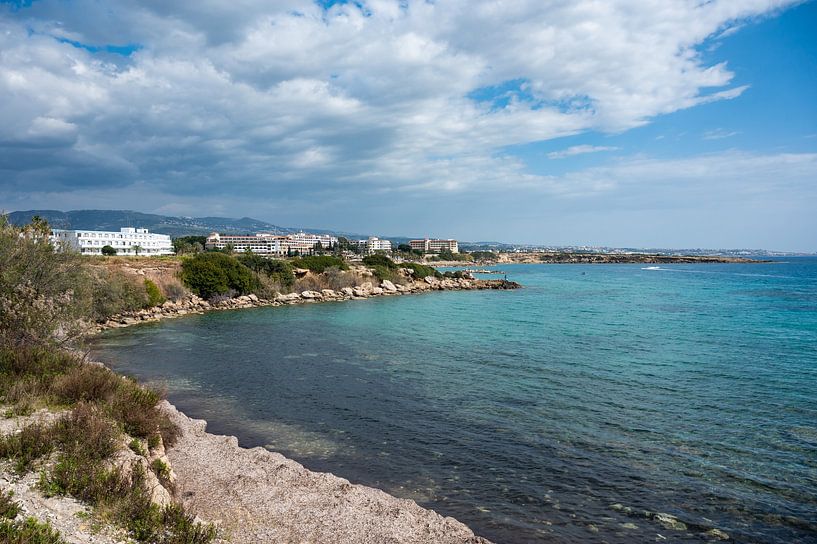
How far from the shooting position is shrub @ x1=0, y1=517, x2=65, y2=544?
21.2ft

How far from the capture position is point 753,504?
37.4 feet

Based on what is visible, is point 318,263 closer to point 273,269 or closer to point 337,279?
point 337,279

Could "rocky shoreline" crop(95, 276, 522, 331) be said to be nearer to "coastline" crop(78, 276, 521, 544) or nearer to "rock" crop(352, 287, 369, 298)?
"rock" crop(352, 287, 369, 298)

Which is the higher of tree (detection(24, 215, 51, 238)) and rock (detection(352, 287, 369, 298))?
tree (detection(24, 215, 51, 238))

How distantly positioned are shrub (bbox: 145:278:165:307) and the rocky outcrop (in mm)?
38475

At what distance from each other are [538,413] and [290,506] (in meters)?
10.4

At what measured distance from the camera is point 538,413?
17750 millimetres

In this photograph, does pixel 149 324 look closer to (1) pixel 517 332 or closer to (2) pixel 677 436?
(1) pixel 517 332

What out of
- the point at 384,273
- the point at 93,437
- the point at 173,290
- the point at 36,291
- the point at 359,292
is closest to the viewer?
the point at 93,437

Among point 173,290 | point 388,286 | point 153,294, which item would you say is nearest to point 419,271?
point 388,286

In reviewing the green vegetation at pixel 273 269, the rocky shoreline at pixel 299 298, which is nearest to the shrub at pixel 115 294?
the rocky shoreline at pixel 299 298

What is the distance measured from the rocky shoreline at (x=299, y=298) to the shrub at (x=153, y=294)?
1.80 ft

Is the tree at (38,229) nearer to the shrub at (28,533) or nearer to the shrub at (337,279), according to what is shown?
the shrub at (28,533)

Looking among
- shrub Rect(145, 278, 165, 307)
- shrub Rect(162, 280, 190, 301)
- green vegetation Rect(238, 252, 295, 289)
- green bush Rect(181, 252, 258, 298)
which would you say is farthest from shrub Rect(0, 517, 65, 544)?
green vegetation Rect(238, 252, 295, 289)
